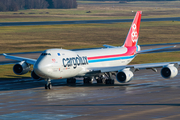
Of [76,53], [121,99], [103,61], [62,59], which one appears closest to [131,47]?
[103,61]

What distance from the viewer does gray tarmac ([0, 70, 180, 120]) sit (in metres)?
32.8

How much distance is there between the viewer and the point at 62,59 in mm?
46062

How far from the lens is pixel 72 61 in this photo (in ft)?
155

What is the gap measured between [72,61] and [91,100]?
8883 mm

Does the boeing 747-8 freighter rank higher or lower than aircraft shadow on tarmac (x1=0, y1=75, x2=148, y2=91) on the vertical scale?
higher

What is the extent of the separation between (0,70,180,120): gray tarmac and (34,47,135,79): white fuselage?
7.27 feet

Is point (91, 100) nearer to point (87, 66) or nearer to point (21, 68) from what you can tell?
point (87, 66)

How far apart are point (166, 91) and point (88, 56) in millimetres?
11532

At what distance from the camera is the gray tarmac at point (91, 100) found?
108 ft

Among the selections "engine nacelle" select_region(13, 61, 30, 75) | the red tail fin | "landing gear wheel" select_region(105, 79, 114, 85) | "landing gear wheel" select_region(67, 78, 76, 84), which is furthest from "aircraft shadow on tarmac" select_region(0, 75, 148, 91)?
the red tail fin

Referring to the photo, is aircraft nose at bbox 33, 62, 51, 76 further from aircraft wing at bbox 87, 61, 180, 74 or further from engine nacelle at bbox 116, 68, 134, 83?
engine nacelle at bbox 116, 68, 134, 83

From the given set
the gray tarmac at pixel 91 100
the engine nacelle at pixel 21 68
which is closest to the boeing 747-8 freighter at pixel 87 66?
the engine nacelle at pixel 21 68

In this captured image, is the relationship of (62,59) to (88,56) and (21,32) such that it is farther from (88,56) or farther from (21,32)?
(21,32)

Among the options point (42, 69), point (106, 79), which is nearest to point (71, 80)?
point (106, 79)
